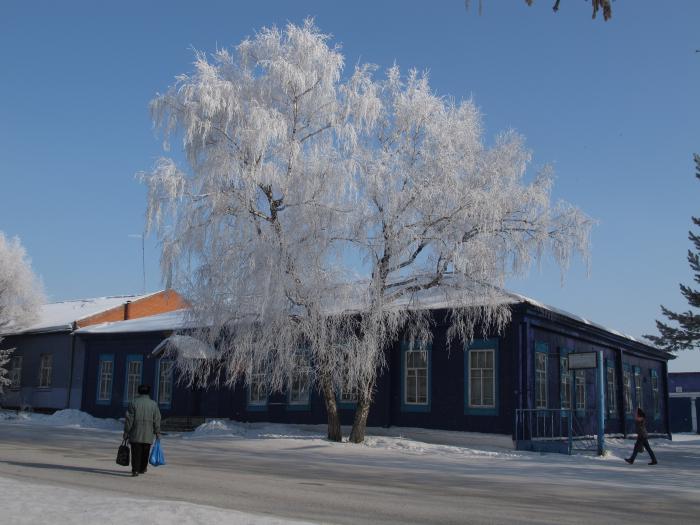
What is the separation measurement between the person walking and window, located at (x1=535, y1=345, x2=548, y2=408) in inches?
569

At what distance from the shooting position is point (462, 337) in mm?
23156

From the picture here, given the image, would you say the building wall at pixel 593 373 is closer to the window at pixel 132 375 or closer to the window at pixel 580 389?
the window at pixel 580 389

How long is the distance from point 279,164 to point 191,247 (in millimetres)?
3239

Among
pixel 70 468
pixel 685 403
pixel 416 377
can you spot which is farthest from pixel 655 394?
pixel 70 468

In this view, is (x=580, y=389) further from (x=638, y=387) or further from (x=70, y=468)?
(x=70, y=468)

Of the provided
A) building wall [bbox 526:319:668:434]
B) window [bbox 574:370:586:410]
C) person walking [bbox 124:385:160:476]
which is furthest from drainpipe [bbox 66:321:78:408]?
person walking [bbox 124:385:160:476]

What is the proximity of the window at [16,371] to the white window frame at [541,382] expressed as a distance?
2508 cm

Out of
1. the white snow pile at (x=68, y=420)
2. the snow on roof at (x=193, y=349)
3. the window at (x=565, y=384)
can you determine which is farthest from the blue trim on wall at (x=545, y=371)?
the white snow pile at (x=68, y=420)

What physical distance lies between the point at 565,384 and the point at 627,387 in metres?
6.84

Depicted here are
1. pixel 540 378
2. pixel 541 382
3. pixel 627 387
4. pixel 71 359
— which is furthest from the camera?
pixel 71 359

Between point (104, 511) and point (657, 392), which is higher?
point (657, 392)

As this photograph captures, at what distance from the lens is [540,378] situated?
24.2 metres

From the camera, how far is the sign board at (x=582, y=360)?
2077 cm

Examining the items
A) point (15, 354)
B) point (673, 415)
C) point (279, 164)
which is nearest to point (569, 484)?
point (279, 164)
